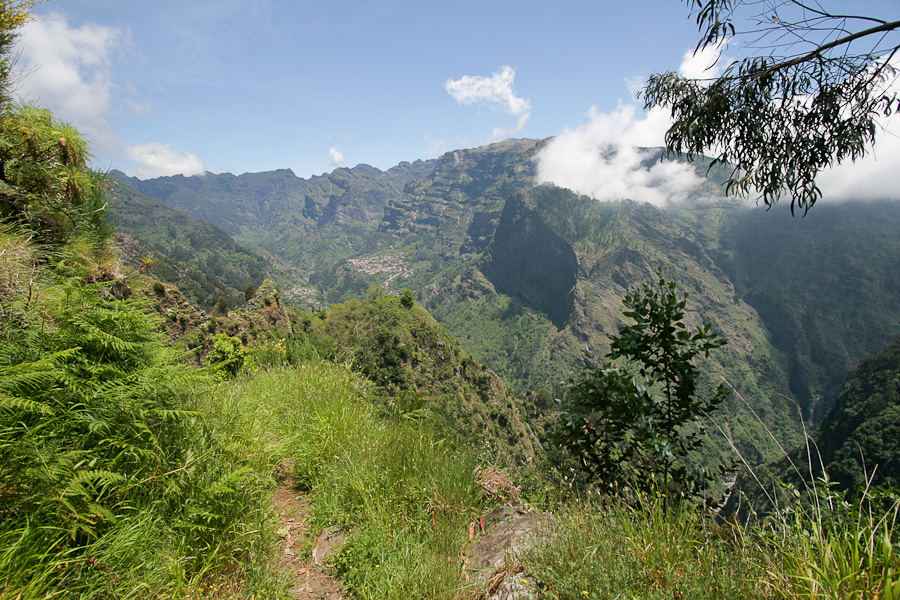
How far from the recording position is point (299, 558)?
116 inches

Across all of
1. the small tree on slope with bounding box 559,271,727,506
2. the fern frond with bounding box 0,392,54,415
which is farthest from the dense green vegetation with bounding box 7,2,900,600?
the small tree on slope with bounding box 559,271,727,506

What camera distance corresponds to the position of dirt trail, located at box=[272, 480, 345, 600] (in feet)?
8.68

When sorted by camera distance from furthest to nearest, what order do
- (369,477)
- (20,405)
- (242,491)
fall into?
(369,477) → (242,491) → (20,405)

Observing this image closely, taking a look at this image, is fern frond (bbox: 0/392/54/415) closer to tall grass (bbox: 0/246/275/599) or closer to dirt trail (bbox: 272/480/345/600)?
tall grass (bbox: 0/246/275/599)

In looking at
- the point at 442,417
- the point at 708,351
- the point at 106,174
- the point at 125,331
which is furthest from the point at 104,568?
the point at 106,174

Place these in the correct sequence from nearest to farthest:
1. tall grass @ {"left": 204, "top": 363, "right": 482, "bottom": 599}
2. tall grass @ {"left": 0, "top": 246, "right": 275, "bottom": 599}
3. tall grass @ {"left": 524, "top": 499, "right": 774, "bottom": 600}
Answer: tall grass @ {"left": 0, "top": 246, "right": 275, "bottom": 599}
tall grass @ {"left": 524, "top": 499, "right": 774, "bottom": 600}
tall grass @ {"left": 204, "top": 363, "right": 482, "bottom": 599}

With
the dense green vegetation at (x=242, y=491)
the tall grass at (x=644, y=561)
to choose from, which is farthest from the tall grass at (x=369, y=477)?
the tall grass at (x=644, y=561)

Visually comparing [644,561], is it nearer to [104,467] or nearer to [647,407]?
[647,407]

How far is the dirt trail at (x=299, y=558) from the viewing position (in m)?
2.64

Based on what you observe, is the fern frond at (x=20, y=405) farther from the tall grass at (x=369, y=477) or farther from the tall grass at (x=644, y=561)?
the tall grass at (x=644, y=561)

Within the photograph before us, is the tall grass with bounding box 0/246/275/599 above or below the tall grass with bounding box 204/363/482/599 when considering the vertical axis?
above

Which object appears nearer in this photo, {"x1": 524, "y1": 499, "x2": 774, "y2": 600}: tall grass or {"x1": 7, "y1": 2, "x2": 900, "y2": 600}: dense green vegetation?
{"x1": 7, "y1": 2, "x2": 900, "y2": 600}: dense green vegetation

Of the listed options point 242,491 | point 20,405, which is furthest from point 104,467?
point 242,491

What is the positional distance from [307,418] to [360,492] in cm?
134
